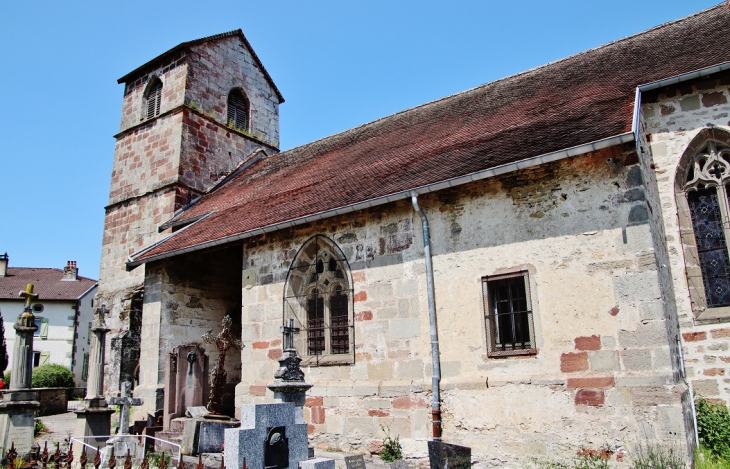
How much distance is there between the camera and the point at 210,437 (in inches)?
343

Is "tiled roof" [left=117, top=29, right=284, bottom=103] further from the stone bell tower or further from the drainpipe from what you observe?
the drainpipe

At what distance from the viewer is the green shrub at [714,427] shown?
23.4 feet

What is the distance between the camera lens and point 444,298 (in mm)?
8352

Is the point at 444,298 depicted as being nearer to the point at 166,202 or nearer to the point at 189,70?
the point at 166,202

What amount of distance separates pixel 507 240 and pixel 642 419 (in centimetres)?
273

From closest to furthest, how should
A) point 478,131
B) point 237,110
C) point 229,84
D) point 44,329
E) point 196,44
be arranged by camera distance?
point 478,131, point 196,44, point 229,84, point 237,110, point 44,329

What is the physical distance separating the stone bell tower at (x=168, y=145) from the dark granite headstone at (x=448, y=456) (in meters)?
9.78

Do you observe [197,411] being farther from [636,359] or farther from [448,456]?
[636,359]

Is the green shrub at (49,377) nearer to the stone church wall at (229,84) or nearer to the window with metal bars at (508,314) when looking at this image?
the stone church wall at (229,84)

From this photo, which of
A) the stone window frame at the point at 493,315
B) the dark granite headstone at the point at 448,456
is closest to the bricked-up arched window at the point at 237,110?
the stone window frame at the point at 493,315

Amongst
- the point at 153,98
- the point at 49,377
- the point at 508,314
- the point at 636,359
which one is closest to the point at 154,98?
the point at 153,98

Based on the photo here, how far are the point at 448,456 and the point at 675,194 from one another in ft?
16.9

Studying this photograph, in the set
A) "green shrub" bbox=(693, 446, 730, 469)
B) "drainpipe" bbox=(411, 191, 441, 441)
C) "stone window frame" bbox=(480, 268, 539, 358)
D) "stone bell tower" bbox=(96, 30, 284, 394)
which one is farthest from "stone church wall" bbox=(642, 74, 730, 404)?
"stone bell tower" bbox=(96, 30, 284, 394)

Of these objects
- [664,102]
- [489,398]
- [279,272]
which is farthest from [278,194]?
[664,102]
